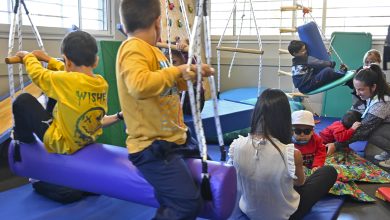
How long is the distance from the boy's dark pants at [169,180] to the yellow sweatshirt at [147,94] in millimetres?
53

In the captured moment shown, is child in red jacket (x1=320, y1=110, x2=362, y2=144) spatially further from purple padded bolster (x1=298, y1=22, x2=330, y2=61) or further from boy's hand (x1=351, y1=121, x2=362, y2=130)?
purple padded bolster (x1=298, y1=22, x2=330, y2=61)

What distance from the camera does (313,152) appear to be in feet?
9.70

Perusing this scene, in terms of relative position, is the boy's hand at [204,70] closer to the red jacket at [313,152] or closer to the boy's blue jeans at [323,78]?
the red jacket at [313,152]

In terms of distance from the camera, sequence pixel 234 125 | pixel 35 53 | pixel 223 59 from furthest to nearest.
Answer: pixel 223 59
pixel 234 125
pixel 35 53

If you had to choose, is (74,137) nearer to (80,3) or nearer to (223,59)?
(80,3)

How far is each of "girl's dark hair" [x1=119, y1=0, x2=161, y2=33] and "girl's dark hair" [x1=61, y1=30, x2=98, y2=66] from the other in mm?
528

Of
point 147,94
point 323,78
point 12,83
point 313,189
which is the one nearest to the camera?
point 147,94

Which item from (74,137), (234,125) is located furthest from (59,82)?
(234,125)

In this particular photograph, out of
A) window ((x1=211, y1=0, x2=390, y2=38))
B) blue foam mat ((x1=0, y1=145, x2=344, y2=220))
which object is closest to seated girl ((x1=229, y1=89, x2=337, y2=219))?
blue foam mat ((x1=0, y1=145, x2=344, y2=220))

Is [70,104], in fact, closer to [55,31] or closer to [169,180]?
[169,180]

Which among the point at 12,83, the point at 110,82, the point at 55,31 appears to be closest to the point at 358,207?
the point at 110,82

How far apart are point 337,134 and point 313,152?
747mm

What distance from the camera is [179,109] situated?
1868 millimetres

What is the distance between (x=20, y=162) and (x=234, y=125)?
205 centimetres
